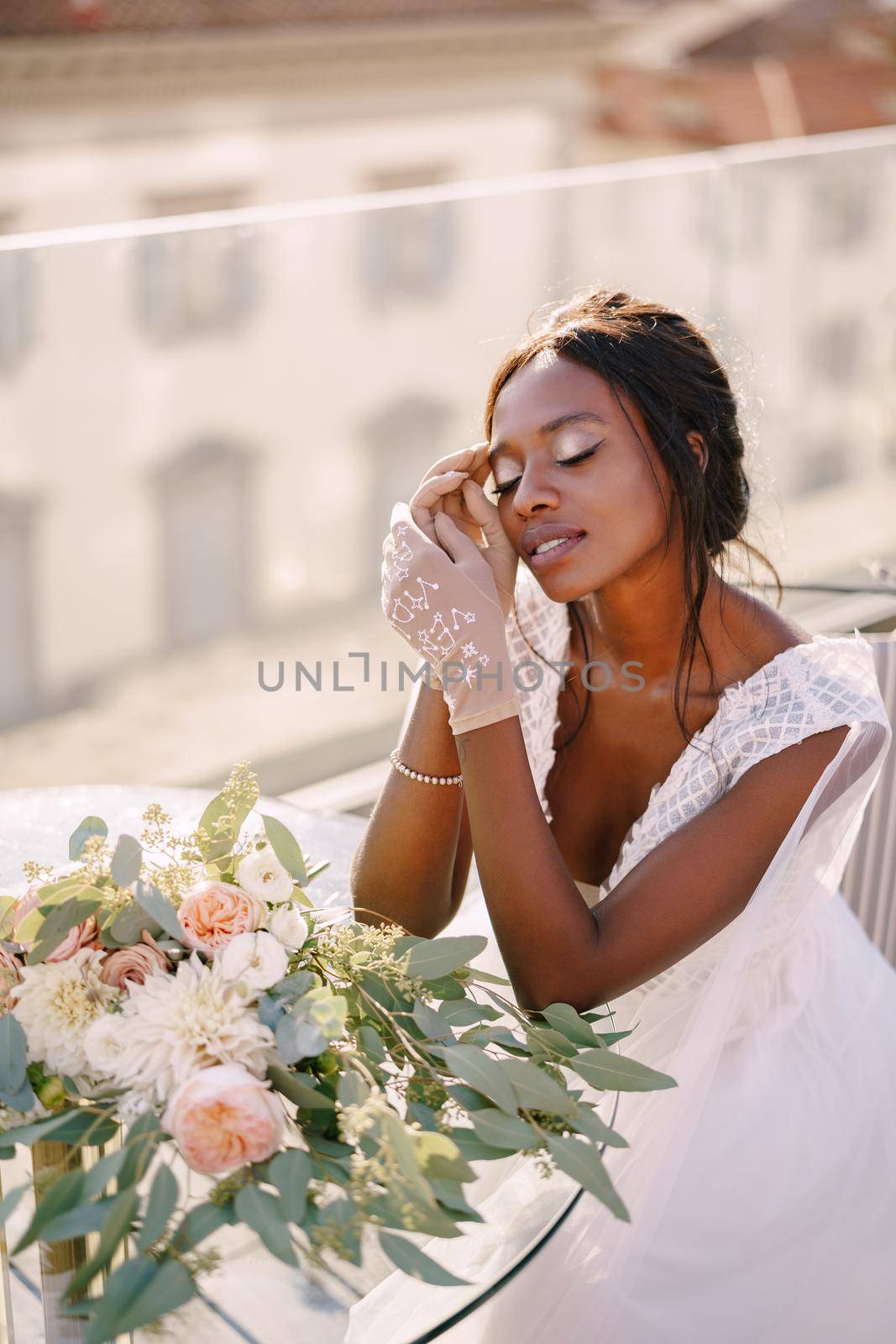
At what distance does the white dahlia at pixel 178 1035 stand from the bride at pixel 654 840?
360 mm

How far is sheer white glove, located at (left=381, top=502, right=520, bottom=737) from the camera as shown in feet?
5.16

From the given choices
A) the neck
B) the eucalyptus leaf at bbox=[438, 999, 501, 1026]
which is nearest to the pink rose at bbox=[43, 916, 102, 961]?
the eucalyptus leaf at bbox=[438, 999, 501, 1026]

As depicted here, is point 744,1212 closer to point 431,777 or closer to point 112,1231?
point 431,777

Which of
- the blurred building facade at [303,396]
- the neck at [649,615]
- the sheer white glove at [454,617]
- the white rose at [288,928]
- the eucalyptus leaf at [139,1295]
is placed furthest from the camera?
the blurred building facade at [303,396]

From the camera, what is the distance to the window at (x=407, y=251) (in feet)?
12.6

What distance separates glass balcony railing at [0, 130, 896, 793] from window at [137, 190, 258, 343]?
0.03 ft

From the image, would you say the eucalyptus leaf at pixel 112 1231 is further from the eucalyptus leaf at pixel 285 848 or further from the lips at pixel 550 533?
the lips at pixel 550 533

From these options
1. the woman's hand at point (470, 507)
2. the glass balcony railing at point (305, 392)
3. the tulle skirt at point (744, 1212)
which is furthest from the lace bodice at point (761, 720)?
the glass balcony railing at point (305, 392)

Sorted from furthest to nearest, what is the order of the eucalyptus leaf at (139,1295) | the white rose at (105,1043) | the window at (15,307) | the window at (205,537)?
the window at (205,537) < the window at (15,307) < the white rose at (105,1043) < the eucalyptus leaf at (139,1295)

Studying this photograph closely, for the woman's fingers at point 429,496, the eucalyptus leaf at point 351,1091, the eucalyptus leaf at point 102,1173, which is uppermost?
the woman's fingers at point 429,496

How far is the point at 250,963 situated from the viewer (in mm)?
1114

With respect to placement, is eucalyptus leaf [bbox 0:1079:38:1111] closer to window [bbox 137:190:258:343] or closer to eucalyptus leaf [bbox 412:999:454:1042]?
eucalyptus leaf [bbox 412:999:454:1042]

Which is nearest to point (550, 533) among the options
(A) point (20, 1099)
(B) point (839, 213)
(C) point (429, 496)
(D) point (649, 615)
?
(C) point (429, 496)

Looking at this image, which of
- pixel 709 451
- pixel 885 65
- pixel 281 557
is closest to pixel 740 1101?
pixel 709 451
